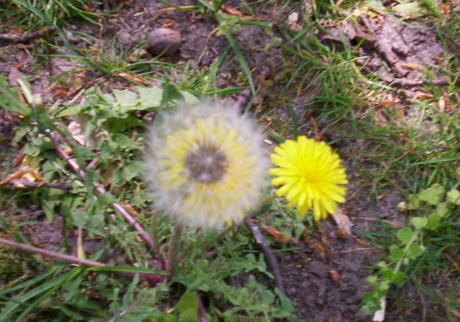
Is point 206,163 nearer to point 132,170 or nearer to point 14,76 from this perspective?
point 132,170

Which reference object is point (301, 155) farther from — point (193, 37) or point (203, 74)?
point (193, 37)

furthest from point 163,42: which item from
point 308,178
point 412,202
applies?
point 412,202

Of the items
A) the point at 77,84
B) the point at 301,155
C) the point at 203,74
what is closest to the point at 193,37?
the point at 203,74

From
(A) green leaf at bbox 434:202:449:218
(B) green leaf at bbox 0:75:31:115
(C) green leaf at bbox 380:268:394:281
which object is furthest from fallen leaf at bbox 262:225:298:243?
(B) green leaf at bbox 0:75:31:115

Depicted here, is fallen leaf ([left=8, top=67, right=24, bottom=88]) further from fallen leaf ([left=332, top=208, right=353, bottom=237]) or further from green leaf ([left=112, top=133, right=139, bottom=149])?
fallen leaf ([left=332, top=208, right=353, bottom=237])

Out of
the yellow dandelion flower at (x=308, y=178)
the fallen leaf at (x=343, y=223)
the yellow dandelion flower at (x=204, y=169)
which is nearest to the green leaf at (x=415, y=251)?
the fallen leaf at (x=343, y=223)

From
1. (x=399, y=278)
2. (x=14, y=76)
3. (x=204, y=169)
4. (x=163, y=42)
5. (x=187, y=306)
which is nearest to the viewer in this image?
(x=204, y=169)
